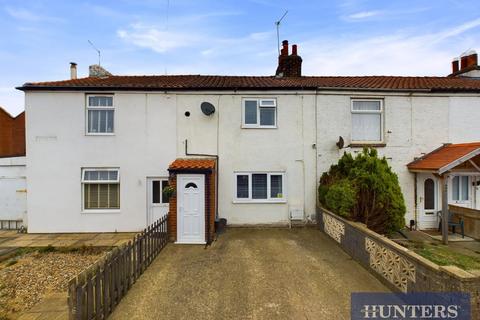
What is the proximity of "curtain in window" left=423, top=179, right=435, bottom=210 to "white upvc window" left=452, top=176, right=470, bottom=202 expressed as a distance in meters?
0.87

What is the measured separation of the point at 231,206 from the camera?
390 inches

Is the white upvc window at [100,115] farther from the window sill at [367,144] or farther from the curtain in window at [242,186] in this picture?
the window sill at [367,144]

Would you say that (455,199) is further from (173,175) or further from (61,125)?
(61,125)

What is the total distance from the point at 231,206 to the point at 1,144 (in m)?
19.4

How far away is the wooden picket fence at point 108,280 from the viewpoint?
3.51m

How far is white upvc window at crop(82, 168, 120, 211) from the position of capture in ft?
31.9

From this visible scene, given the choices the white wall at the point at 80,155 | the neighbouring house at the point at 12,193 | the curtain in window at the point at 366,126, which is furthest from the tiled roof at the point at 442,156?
the neighbouring house at the point at 12,193

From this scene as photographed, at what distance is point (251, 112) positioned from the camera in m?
10.1

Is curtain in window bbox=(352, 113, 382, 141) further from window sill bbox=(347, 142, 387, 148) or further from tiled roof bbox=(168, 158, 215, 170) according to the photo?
tiled roof bbox=(168, 158, 215, 170)

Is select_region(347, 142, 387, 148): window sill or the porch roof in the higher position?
select_region(347, 142, 387, 148): window sill

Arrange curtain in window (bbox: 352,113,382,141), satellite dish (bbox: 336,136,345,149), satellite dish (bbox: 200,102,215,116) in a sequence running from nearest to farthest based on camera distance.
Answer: satellite dish (bbox: 200,102,215,116) → satellite dish (bbox: 336,136,345,149) → curtain in window (bbox: 352,113,382,141)

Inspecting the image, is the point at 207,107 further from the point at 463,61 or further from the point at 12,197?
the point at 463,61

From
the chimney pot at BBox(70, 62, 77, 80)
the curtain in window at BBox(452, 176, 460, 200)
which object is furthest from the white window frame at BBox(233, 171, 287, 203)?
the chimney pot at BBox(70, 62, 77, 80)

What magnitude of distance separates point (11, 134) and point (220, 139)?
749 inches
